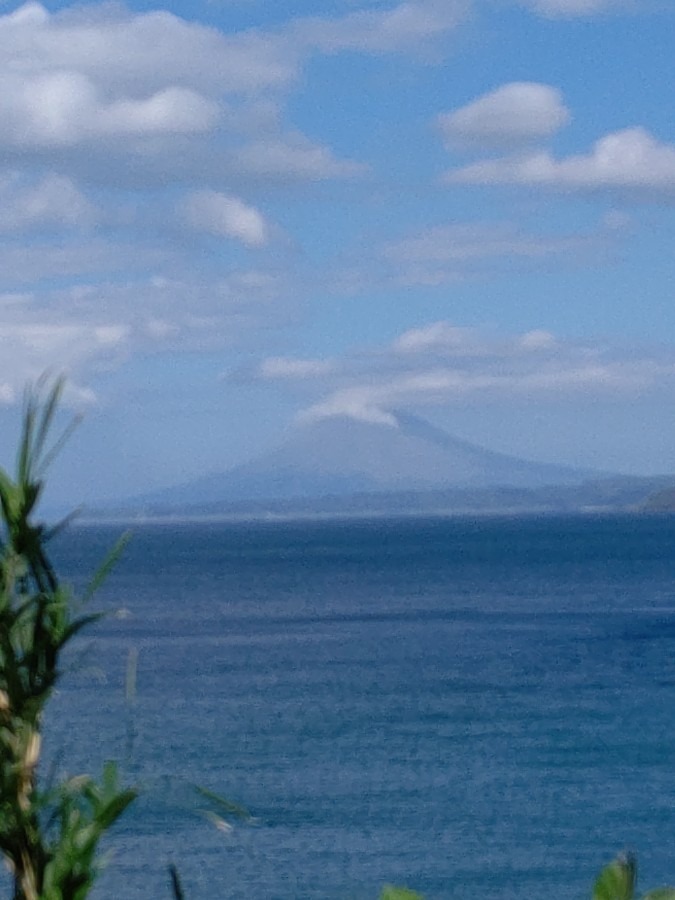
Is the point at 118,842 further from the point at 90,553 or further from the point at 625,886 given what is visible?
the point at 90,553

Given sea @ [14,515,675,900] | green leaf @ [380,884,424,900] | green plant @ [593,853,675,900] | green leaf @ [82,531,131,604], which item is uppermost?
green leaf @ [82,531,131,604]

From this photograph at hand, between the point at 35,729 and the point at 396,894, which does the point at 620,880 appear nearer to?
the point at 396,894

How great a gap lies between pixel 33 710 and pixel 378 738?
1384 inches

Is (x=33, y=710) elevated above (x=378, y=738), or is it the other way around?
(x=33, y=710)

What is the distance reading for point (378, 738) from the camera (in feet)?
123

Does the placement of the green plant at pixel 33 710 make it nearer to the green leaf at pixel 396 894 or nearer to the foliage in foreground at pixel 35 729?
the foliage in foreground at pixel 35 729

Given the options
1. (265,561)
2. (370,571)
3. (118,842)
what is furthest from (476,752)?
(265,561)

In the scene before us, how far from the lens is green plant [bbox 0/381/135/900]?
2922 millimetres

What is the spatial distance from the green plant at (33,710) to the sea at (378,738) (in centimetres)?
9

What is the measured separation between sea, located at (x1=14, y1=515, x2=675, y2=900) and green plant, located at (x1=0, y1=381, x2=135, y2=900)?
0.30 feet

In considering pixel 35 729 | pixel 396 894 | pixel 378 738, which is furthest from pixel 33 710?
pixel 378 738

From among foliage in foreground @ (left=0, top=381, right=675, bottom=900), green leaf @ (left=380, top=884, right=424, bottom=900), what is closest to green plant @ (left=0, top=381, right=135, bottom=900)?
foliage in foreground @ (left=0, top=381, right=675, bottom=900)

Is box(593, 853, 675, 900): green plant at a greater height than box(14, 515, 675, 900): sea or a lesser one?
greater

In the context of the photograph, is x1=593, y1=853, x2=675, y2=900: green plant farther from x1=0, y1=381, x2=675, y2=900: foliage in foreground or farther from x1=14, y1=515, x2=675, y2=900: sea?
x1=14, y1=515, x2=675, y2=900: sea
